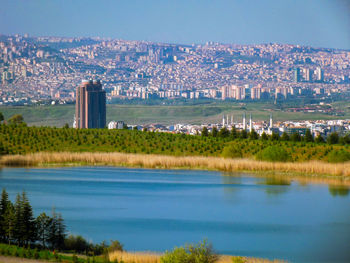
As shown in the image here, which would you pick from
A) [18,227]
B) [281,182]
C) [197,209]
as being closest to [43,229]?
[18,227]

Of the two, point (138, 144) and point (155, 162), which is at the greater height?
point (138, 144)

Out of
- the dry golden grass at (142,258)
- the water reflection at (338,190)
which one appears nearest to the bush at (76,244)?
the dry golden grass at (142,258)

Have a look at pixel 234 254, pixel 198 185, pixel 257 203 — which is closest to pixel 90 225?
pixel 234 254

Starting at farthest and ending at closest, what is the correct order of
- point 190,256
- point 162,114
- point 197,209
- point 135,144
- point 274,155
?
point 162,114
point 135,144
point 274,155
point 197,209
point 190,256

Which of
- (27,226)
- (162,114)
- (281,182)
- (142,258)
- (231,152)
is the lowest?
(142,258)

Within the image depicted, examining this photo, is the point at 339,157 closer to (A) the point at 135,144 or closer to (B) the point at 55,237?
(A) the point at 135,144

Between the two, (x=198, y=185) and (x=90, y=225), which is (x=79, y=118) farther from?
(x=90, y=225)

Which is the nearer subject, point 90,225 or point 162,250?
point 162,250

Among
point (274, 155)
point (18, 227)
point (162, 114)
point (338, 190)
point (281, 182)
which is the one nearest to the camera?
point (18, 227)
